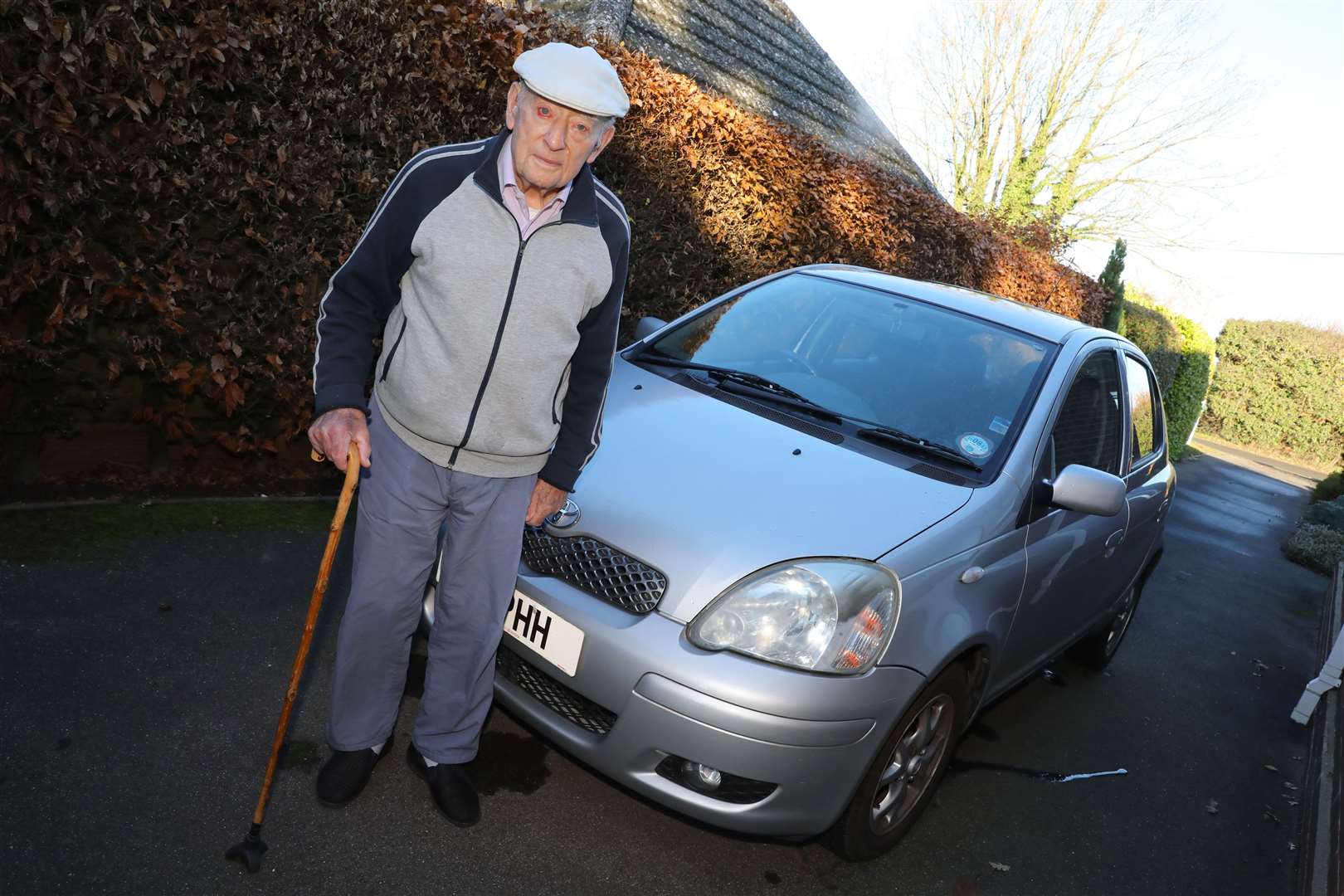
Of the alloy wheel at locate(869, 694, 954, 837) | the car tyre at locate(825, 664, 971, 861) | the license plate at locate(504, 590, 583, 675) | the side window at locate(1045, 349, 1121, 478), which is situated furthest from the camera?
the side window at locate(1045, 349, 1121, 478)

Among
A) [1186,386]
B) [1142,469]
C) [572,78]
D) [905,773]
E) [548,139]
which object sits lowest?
[905,773]

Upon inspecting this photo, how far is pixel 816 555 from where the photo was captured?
288 centimetres

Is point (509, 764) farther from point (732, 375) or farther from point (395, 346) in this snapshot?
point (732, 375)

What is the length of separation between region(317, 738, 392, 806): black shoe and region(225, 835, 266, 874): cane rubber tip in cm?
30

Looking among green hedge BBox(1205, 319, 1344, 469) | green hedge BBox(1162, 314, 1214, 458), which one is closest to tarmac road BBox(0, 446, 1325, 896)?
green hedge BBox(1162, 314, 1214, 458)

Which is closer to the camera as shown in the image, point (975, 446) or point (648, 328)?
point (975, 446)

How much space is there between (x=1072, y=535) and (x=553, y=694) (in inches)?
83.7

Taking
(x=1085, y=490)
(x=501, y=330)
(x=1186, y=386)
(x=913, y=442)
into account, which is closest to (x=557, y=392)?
(x=501, y=330)

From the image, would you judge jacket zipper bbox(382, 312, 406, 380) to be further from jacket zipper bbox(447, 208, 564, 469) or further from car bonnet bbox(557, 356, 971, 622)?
car bonnet bbox(557, 356, 971, 622)

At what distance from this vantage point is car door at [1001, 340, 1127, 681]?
3641 millimetres

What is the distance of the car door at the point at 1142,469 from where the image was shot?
476 cm

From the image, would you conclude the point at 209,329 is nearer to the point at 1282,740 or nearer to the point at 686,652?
the point at 686,652

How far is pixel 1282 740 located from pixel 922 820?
2942mm

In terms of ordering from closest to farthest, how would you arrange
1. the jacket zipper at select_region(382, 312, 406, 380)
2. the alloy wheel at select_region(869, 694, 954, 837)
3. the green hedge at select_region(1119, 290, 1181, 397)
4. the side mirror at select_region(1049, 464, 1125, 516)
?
the jacket zipper at select_region(382, 312, 406, 380) → the alloy wheel at select_region(869, 694, 954, 837) → the side mirror at select_region(1049, 464, 1125, 516) → the green hedge at select_region(1119, 290, 1181, 397)
